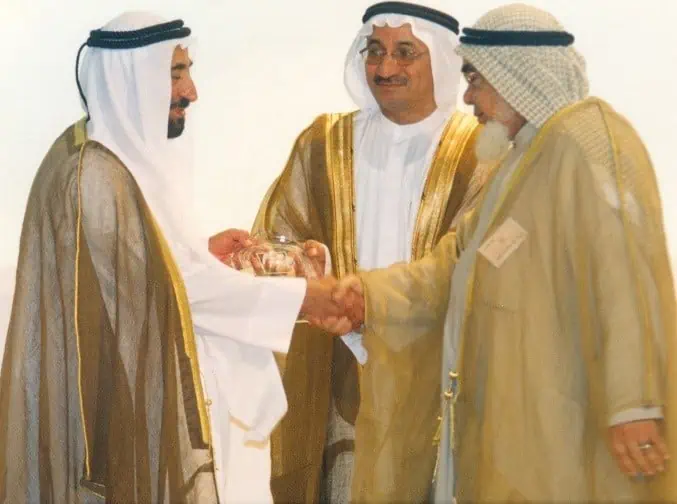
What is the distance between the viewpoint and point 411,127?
459 cm

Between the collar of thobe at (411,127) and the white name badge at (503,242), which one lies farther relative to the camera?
the collar of thobe at (411,127)

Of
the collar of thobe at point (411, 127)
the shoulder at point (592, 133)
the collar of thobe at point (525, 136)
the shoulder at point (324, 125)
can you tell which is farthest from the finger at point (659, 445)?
the shoulder at point (324, 125)

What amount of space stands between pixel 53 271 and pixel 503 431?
4.69 feet

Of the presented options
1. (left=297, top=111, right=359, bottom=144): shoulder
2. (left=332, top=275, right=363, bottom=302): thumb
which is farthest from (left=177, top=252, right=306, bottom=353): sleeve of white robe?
(left=297, top=111, right=359, bottom=144): shoulder

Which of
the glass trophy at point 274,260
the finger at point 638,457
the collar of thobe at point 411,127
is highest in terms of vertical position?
the collar of thobe at point 411,127

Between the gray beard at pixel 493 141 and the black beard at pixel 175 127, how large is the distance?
966 millimetres

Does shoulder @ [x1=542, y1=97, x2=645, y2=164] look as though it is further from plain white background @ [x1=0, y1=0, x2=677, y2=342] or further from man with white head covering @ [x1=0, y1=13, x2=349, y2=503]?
plain white background @ [x1=0, y1=0, x2=677, y2=342]

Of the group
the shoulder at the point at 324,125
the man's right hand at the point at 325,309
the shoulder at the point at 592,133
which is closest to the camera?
the shoulder at the point at 592,133

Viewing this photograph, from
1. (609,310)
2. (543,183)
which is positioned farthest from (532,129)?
(609,310)

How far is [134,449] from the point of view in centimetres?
388

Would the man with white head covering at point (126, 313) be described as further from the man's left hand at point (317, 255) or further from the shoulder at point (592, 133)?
the shoulder at point (592, 133)

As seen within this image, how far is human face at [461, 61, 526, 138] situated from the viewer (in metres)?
3.83

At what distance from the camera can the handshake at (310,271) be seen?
167 inches

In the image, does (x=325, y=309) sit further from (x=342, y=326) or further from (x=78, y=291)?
(x=78, y=291)
